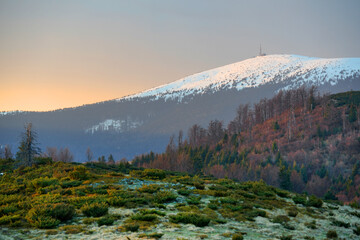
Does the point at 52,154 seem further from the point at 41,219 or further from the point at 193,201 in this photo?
the point at 41,219

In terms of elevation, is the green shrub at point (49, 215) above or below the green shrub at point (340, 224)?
above

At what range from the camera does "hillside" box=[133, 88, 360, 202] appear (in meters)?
88.3

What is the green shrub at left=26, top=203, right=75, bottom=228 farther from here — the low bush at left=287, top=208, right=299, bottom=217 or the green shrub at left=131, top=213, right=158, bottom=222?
the low bush at left=287, top=208, right=299, bottom=217

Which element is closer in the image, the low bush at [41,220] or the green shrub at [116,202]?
the low bush at [41,220]

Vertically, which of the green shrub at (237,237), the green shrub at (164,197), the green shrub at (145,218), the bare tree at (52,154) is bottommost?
the bare tree at (52,154)

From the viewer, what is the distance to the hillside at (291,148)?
88.3m

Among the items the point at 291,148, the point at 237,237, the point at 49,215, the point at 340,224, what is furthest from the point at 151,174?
the point at 291,148

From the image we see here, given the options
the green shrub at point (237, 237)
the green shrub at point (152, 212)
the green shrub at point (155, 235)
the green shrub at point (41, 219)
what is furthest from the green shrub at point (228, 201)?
the green shrub at point (41, 219)

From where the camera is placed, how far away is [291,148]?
12050cm

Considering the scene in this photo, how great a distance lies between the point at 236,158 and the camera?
121 m

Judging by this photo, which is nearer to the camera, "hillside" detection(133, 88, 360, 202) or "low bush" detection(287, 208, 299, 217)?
"low bush" detection(287, 208, 299, 217)

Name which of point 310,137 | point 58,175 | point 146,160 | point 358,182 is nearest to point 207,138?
point 146,160

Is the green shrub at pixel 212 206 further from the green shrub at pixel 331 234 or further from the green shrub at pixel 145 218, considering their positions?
the green shrub at pixel 331 234

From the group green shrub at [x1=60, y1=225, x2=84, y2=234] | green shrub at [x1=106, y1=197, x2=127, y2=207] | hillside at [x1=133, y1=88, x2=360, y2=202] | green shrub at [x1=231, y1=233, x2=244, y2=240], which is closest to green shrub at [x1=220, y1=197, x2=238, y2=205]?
green shrub at [x1=106, y1=197, x2=127, y2=207]
